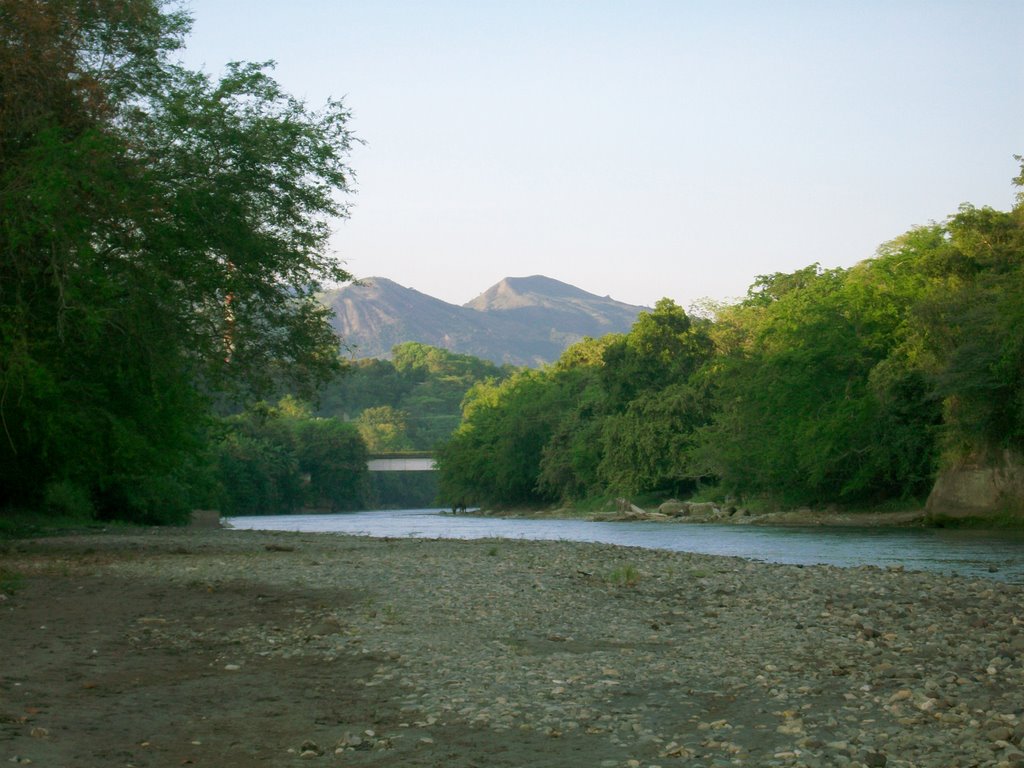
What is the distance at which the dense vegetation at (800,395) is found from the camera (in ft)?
144

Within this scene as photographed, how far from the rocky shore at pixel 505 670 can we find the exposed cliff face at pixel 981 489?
86.9ft

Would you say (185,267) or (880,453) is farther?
(880,453)

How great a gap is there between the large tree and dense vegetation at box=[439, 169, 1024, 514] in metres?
27.8

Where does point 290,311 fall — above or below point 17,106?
below

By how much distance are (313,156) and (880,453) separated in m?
37.3

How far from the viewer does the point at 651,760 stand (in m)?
7.66

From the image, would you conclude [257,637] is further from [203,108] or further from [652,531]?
[652,531]

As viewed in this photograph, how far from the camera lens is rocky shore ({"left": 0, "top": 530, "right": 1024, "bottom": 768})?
7.96 meters

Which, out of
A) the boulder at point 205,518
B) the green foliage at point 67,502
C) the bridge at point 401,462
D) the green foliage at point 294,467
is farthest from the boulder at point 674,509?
the bridge at point 401,462

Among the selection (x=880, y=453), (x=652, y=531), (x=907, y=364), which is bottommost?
(x=652, y=531)

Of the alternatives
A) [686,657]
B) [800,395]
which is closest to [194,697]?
[686,657]

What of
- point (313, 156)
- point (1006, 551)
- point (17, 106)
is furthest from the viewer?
point (1006, 551)

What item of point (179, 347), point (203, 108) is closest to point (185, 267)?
point (179, 347)

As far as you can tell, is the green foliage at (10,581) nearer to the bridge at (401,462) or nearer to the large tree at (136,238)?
the large tree at (136,238)
